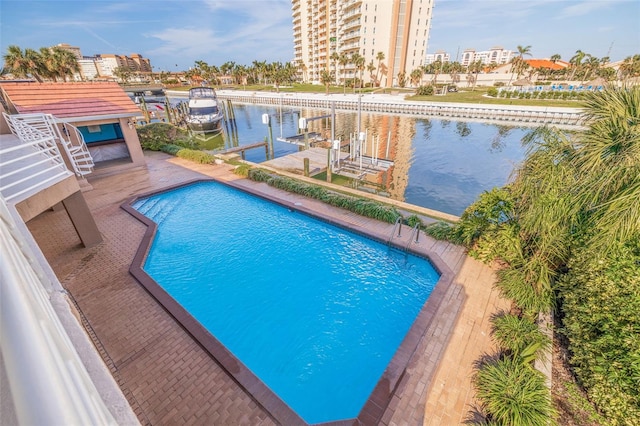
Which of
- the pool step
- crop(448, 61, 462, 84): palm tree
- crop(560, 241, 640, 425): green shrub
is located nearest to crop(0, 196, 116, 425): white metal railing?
crop(560, 241, 640, 425): green shrub

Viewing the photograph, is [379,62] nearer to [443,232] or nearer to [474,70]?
[474,70]

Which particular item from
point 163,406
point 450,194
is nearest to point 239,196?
point 163,406

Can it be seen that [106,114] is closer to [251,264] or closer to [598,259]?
[251,264]

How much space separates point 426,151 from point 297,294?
69.1 feet

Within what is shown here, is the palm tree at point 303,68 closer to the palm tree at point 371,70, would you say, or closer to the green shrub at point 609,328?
the palm tree at point 371,70

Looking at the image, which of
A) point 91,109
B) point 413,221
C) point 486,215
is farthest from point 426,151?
Result: point 91,109

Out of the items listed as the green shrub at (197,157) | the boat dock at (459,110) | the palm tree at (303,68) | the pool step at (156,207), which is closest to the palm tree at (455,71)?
the boat dock at (459,110)

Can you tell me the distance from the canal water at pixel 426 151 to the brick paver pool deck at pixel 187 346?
5304 millimetres

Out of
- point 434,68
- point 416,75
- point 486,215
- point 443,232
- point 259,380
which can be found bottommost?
point 259,380

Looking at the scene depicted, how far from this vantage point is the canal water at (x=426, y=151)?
17047mm

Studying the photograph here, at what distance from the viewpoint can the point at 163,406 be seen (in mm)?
4832

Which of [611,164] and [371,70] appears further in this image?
[371,70]

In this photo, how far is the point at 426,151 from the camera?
24719 mm

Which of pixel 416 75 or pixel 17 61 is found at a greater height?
pixel 17 61
